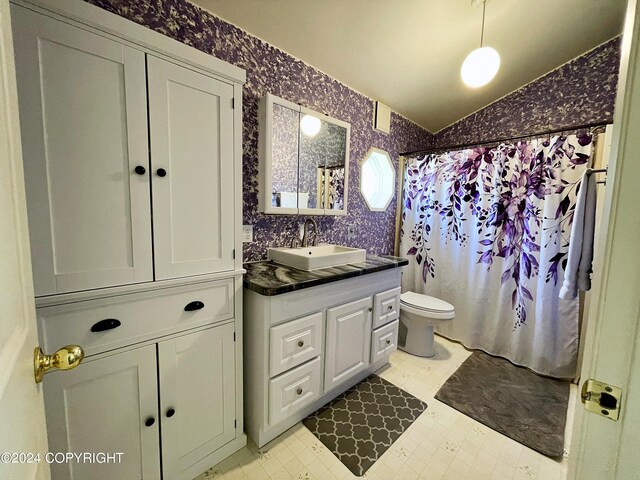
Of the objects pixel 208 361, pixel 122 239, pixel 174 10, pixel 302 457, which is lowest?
pixel 302 457

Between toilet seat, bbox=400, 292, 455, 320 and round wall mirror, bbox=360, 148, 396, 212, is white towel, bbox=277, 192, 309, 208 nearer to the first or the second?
round wall mirror, bbox=360, 148, 396, 212

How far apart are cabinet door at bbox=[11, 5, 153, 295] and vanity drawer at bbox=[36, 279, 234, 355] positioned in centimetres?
8

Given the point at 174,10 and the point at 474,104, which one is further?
the point at 474,104

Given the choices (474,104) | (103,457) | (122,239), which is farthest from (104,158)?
(474,104)

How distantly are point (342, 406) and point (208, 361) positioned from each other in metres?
1.01

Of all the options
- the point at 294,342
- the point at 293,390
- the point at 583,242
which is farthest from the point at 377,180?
the point at 293,390

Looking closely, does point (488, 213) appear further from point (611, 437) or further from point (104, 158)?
point (104, 158)

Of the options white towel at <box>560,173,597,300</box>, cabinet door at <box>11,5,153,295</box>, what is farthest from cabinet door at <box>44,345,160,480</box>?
white towel at <box>560,173,597,300</box>

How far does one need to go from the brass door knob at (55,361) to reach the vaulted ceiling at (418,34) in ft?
5.74

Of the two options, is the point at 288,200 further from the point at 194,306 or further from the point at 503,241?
the point at 503,241

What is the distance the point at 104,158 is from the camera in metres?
0.93

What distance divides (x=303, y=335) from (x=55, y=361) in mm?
1095

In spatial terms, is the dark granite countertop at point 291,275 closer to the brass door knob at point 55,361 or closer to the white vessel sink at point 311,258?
the white vessel sink at point 311,258

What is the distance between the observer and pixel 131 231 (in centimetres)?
99
